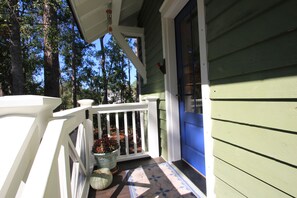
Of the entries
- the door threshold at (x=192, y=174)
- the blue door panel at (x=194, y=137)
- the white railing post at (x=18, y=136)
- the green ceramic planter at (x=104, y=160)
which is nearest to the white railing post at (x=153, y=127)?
the door threshold at (x=192, y=174)

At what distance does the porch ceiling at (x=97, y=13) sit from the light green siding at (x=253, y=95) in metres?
1.80

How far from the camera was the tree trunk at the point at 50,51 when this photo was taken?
15.0ft

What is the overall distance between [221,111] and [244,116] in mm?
216

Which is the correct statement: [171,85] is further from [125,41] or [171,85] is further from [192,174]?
[125,41]

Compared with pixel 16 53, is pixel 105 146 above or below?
below

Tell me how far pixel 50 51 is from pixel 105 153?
4.05 meters

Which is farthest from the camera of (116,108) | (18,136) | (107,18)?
(107,18)

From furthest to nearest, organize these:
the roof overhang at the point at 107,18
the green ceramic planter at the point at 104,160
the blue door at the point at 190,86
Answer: the roof overhang at the point at 107,18
the green ceramic planter at the point at 104,160
the blue door at the point at 190,86

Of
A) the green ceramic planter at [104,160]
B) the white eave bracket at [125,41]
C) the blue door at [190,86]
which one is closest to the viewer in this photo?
the blue door at [190,86]

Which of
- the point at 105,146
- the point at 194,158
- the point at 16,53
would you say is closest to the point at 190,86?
the point at 194,158

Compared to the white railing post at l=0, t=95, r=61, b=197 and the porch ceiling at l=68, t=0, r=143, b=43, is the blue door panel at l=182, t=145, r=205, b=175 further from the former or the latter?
the porch ceiling at l=68, t=0, r=143, b=43

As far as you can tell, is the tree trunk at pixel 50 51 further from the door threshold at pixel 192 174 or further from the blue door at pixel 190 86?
the door threshold at pixel 192 174

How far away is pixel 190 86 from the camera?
2066mm

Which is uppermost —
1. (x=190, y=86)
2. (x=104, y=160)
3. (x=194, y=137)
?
(x=190, y=86)
